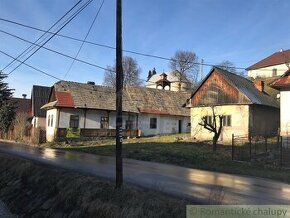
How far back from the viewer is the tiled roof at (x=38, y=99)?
57.8 metres

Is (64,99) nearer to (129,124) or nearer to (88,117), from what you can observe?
(88,117)

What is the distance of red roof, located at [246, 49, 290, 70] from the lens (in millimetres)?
79100

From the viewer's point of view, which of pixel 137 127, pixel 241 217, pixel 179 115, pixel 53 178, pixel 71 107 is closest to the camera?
pixel 241 217

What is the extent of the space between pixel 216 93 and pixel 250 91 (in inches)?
126

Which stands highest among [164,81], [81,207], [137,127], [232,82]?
[164,81]

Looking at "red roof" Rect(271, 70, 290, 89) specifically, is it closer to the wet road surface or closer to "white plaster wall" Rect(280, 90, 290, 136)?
"white plaster wall" Rect(280, 90, 290, 136)

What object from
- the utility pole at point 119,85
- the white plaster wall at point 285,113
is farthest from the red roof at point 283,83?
the utility pole at point 119,85

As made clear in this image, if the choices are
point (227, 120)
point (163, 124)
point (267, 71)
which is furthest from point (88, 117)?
point (267, 71)

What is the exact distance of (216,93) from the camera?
126ft

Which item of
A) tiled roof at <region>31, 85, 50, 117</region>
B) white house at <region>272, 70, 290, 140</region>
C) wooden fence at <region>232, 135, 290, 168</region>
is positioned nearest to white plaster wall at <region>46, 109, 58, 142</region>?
tiled roof at <region>31, 85, 50, 117</region>

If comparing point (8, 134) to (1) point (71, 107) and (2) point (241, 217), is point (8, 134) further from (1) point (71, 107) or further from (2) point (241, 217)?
(2) point (241, 217)

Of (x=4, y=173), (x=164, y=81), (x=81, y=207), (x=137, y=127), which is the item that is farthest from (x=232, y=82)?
(x=164, y=81)

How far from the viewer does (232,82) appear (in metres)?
37.2

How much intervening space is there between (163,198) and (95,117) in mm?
34736
